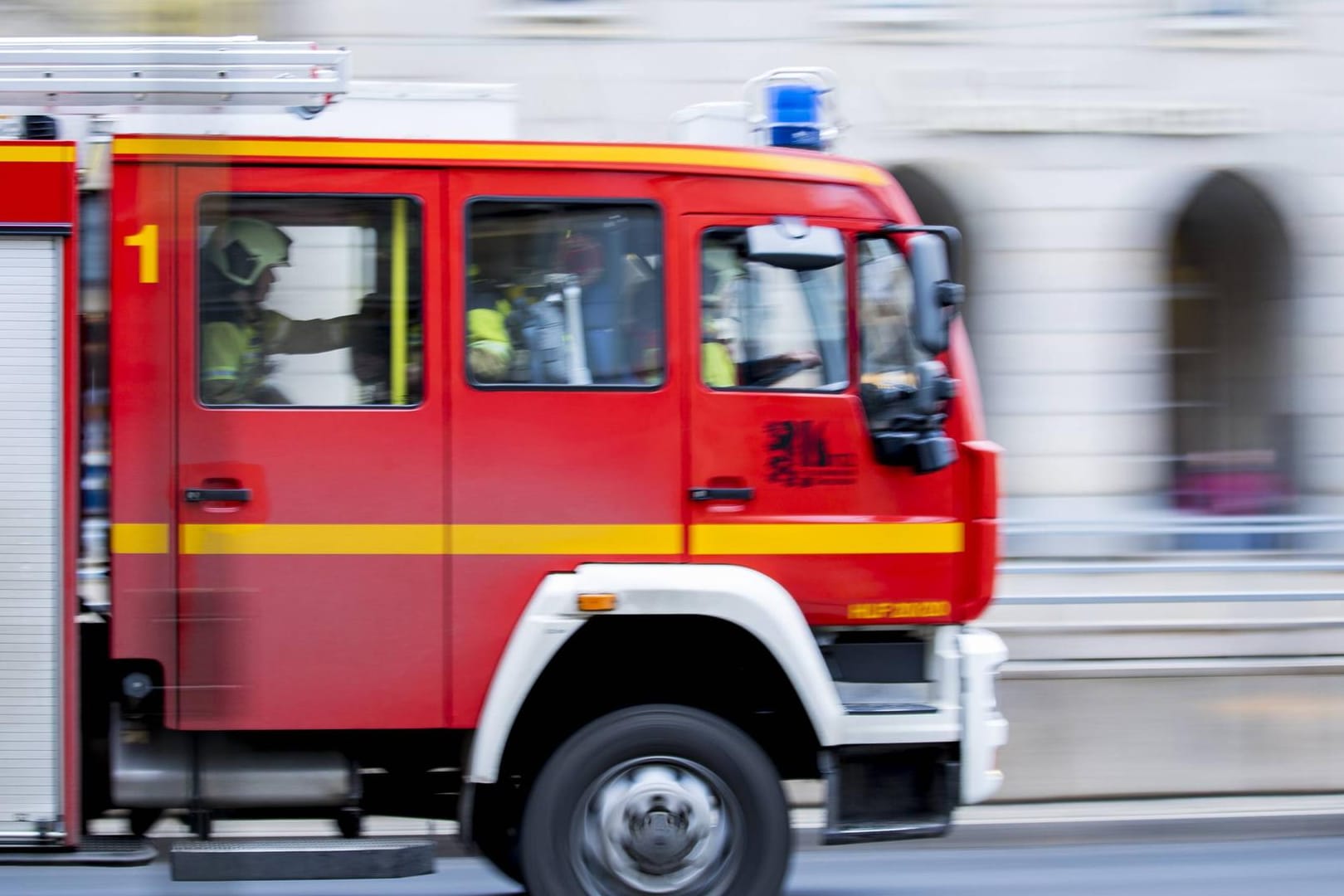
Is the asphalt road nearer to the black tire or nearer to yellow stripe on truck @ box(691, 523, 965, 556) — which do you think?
the black tire

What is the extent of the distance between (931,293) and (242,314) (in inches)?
77.6

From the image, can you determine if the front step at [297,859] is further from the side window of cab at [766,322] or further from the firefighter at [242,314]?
the side window of cab at [766,322]

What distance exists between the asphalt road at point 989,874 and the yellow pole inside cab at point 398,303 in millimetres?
1942

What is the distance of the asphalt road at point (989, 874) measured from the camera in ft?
20.5

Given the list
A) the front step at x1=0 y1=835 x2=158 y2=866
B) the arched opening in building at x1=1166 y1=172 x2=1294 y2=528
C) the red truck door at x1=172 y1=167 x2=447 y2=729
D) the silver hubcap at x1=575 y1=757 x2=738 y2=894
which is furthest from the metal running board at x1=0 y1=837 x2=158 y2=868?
the arched opening in building at x1=1166 y1=172 x2=1294 y2=528

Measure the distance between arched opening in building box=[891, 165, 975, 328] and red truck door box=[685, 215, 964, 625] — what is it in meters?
7.76

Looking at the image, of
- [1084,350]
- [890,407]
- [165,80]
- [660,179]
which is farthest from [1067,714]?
[1084,350]

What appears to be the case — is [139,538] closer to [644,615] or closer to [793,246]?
[644,615]

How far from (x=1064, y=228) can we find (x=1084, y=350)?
3.06 feet

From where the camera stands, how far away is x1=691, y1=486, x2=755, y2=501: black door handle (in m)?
4.94

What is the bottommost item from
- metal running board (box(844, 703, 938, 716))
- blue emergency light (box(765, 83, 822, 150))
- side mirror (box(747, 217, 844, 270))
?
metal running board (box(844, 703, 938, 716))

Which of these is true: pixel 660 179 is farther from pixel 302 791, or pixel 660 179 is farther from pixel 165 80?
pixel 302 791

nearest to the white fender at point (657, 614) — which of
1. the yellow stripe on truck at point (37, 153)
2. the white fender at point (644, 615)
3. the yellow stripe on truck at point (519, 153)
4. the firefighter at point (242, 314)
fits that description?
the white fender at point (644, 615)

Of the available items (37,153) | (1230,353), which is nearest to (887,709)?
(37,153)
